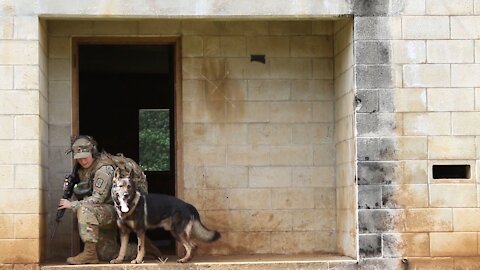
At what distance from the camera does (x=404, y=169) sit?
9.97 metres

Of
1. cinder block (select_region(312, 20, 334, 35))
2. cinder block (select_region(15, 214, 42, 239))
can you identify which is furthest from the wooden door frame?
cinder block (select_region(312, 20, 334, 35))

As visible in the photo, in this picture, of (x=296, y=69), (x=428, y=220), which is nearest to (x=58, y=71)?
(x=296, y=69)

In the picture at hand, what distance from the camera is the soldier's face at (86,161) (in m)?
10.3

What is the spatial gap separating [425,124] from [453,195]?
83cm

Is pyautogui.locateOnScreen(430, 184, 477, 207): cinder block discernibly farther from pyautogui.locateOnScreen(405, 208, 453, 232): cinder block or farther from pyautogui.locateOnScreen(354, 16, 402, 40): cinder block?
pyautogui.locateOnScreen(354, 16, 402, 40): cinder block

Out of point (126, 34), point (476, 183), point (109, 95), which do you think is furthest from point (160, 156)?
point (476, 183)

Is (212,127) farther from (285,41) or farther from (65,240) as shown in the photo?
(65,240)

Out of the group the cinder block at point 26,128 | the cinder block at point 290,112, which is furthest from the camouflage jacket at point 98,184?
the cinder block at point 290,112

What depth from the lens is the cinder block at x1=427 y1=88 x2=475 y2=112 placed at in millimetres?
10062

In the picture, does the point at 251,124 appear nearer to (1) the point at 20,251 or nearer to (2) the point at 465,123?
(2) the point at 465,123

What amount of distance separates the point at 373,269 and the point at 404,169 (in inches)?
44.8

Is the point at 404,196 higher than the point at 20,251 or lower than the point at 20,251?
higher

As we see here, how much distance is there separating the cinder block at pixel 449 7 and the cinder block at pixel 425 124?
113 cm

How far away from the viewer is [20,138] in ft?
31.8
